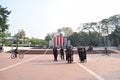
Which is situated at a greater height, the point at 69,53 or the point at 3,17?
the point at 3,17

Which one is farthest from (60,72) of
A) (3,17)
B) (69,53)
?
(3,17)

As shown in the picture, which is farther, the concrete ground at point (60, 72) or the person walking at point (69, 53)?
the person walking at point (69, 53)

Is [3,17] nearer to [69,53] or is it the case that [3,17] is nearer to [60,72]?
[69,53]

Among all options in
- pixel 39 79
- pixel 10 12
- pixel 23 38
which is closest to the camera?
pixel 39 79

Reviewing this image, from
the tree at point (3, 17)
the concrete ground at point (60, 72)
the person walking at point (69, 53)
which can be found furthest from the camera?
the tree at point (3, 17)

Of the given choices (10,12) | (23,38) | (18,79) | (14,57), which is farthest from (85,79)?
(23,38)

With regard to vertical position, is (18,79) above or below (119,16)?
below

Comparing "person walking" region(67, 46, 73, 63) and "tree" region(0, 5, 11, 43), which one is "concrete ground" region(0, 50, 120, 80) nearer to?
"person walking" region(67, 46, 73, 63)

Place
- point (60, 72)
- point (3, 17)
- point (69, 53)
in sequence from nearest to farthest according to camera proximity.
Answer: point (60, 72) < point (69, 53) < point (3, 17)

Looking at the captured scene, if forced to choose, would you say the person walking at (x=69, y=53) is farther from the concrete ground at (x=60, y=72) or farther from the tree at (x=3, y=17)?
the tree at (x=3, y=17)

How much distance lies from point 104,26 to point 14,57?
258 ft

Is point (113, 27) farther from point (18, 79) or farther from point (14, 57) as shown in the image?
point (18, 79)

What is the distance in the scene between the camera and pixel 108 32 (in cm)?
11050

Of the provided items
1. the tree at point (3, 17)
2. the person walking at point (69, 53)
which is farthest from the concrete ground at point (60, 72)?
the tree at point (3, 17)
